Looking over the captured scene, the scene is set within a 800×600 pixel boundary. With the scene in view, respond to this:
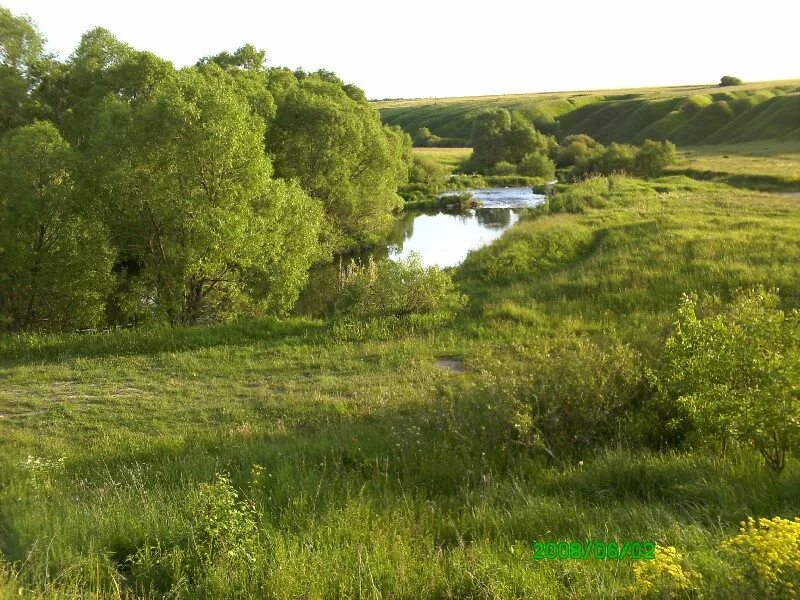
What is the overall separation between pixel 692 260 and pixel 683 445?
11.7m

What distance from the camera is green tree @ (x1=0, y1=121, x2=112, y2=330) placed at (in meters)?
17.5

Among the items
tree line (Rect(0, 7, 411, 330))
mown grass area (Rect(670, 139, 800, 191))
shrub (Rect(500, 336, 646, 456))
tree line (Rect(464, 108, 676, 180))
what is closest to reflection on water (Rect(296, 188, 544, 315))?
tree line (Rect(0, 7, 411, 330))

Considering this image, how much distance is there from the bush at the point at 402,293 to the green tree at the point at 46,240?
8265 mm

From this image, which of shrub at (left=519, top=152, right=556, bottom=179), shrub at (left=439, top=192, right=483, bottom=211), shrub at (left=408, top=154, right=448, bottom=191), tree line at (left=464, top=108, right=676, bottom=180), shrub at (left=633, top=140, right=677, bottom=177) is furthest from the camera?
tree line at (left=464, top=108, right=676, bottom=180)

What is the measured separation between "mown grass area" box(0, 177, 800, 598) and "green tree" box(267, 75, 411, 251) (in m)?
17.9

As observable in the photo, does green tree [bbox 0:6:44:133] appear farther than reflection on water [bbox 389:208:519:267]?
No

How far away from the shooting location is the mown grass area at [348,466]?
4.07 metres

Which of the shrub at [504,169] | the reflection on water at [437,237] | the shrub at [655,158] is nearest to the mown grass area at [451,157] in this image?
the shrub at [504,169]

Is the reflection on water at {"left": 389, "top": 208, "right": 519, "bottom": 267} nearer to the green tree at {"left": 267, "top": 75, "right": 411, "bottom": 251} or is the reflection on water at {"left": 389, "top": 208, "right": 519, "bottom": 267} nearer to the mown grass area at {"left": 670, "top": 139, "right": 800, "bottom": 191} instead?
the green tree at {"left": 267, "top": 75, "right": 411, "bottom": 251}

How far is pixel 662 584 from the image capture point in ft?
11.2

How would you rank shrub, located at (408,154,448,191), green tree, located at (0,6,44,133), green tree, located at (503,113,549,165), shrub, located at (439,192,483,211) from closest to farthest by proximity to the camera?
green tree, located at (0,6,44,133), shrub, located at (439,192,483,211), shrub, located at (408,154,448,191), green tree, located at (503,113,549,165)

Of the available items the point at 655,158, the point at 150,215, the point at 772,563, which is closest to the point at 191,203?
the point at 150,215

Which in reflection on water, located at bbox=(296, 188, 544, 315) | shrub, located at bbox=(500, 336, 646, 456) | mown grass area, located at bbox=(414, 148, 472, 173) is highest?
mown grass area, located at bbox=(414, 148, 472, 173)

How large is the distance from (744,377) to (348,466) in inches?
179
